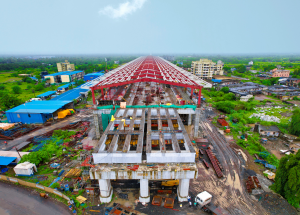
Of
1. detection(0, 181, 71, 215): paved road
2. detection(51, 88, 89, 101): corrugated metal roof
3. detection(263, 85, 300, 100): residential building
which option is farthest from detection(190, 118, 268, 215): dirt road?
detection(263, 85, 300, 100): residential building

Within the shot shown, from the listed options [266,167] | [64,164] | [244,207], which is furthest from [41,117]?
[266,167]

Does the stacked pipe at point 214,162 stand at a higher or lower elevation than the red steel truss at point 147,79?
lower

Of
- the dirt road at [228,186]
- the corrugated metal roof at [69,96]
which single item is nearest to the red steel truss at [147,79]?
the dirt road at [228,186]

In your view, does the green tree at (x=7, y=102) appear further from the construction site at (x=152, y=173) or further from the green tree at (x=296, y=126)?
the green tree at (x=296, y=126)

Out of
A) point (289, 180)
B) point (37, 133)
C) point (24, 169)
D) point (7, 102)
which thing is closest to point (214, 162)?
point (289, 180)

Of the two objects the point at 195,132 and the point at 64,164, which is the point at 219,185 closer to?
the point at 195,132

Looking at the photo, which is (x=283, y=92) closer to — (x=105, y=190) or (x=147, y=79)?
(x=147, y=79)
